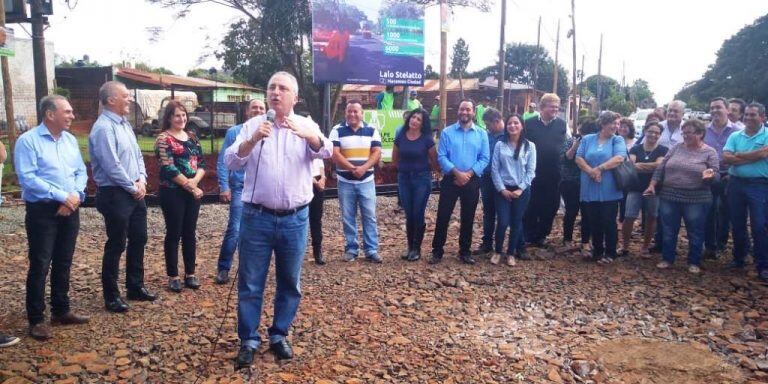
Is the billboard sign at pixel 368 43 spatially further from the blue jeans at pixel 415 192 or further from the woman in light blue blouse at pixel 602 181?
the woman in light blue blouse at pixel 602 181

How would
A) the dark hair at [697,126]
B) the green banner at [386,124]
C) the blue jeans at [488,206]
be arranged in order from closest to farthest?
the dark hair at [697,126]
the blue jeans at [488,206]
the green banner at [386,124]

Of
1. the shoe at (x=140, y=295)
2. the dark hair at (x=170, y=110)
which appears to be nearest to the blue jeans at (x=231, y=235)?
the shoe at (x=140, y=295)

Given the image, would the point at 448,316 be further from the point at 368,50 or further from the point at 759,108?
the point at 368,50

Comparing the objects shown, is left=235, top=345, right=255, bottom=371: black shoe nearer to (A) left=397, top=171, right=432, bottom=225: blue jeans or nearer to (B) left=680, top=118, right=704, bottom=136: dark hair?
(A) left=397, top=171, right=432, bottom=225: blue jeans

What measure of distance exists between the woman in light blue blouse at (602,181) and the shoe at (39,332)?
5.52 m

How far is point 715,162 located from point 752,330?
2090mm

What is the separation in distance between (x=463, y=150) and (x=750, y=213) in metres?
3.07

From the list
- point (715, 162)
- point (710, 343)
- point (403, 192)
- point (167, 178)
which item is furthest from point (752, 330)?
point (167, 178)

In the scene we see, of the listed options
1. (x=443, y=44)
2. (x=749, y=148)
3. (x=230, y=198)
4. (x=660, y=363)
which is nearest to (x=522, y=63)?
(x=443, y=44)

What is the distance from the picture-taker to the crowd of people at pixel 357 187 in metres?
3.75

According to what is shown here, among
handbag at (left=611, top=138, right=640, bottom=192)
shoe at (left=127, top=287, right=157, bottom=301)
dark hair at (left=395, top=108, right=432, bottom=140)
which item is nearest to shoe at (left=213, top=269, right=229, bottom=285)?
shoe at (left=127, top=287, right=157, bottom=301)

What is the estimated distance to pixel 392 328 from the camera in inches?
180

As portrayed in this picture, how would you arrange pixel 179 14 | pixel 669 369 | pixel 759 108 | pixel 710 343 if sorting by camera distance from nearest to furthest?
pixel 669 369
pixel 710 343
pixel 759 108
pixel 179 14

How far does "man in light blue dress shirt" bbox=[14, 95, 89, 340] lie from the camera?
4043mm
